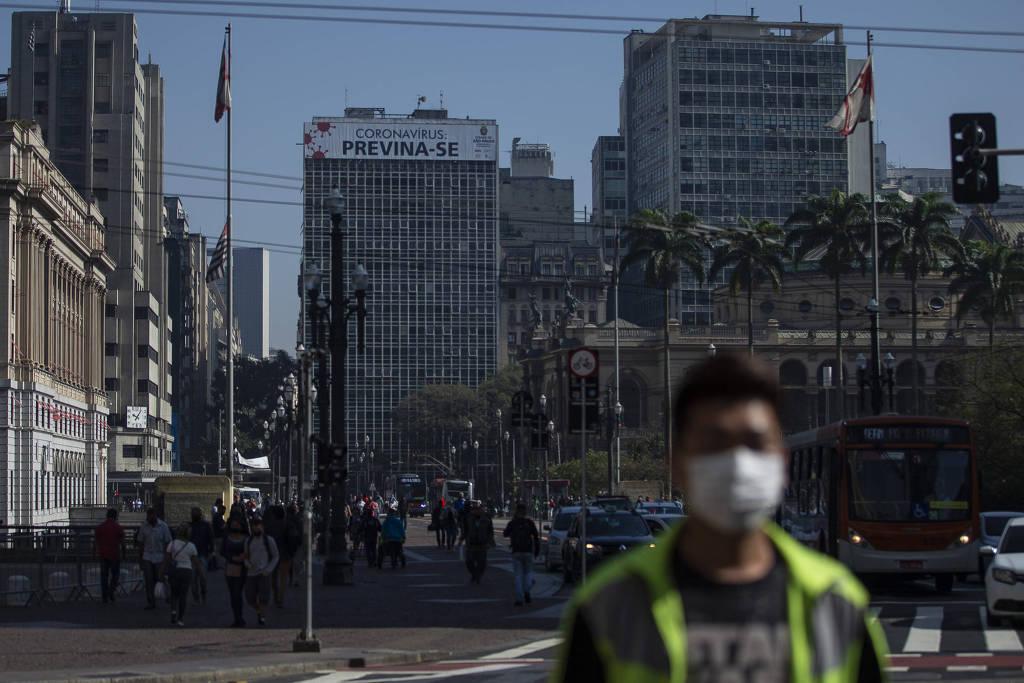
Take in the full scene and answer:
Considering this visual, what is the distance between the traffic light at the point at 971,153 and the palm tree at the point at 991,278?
6440cm

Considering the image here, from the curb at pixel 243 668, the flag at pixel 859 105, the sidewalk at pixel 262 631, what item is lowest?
the sidewalk at pixel 262 631

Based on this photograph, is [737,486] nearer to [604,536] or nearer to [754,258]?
[604,536]

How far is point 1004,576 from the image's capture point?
22.6 metres

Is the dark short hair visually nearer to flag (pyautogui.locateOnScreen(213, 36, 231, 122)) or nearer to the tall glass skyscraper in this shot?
flag (pyautogui.locateOnScreen(213, 36, 231, 122))

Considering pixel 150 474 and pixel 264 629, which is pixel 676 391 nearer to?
pixel 264 629

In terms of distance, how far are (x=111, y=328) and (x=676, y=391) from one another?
417ft

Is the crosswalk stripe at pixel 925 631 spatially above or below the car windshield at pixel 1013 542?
below

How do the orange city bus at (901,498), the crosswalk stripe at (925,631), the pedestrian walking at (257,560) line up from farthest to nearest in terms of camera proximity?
1. the orange city bus at (901,498)
2. the pedestrian walking at (257,560)
3. the crosswalk stripe at (925,631)

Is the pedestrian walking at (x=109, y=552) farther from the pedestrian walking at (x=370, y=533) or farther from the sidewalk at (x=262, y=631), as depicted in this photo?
the pedestrian walking at (x=370, y=533)

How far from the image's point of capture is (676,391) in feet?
10.8

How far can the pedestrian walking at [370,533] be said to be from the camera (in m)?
48.2

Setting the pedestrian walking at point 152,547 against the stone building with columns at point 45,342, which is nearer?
the pedestrian walking at point 152,547

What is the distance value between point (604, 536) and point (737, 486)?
33.5 metres

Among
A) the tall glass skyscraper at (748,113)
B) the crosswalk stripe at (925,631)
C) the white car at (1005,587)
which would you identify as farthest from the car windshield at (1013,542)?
the tall glass skyscraper at (748,113)
